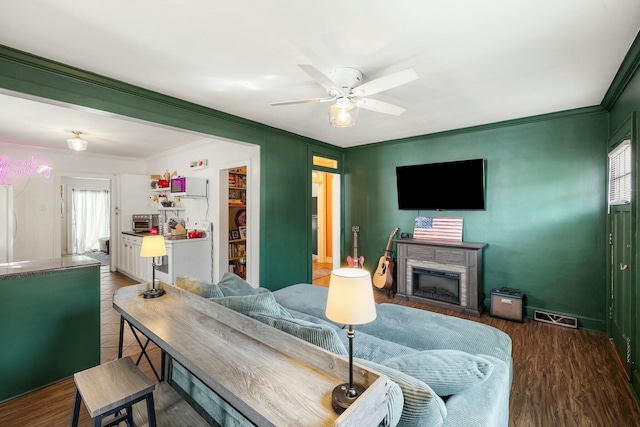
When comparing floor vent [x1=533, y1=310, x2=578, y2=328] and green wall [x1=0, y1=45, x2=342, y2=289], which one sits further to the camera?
floor vent [x1=533, y1=310, x2=578, y2=328]

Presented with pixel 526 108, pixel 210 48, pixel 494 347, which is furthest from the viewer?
pixel 526 108

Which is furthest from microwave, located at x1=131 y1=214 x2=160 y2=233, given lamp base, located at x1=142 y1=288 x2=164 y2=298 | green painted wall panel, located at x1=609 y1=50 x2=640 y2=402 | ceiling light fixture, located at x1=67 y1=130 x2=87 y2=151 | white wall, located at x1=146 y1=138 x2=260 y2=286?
green painted wall panel, located at x1=609 y1=50 x2=640 y2=402

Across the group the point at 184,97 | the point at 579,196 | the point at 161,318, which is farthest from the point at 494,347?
the point at 184,97

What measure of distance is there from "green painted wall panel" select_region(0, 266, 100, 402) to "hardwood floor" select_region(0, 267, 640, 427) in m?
0.13

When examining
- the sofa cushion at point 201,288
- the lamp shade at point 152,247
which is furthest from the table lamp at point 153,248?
the sofa cushion at point 201,288

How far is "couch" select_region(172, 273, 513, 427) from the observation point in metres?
1.07

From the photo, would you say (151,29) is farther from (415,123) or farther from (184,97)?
(415,123)

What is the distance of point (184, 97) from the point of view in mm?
2895

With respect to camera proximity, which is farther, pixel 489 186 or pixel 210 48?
pixel 489 186

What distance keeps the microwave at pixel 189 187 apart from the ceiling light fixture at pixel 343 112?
10.5 feet

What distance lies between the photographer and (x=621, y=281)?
2.70 metres

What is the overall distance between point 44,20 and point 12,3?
147 millimetres

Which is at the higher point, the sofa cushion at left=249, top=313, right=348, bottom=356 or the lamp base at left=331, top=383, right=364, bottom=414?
the sofa cushion at left=249, top=313, right=348, bottom=356

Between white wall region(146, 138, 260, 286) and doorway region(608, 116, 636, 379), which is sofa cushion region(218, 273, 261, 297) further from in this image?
doorway region(608, 116, 636, 379)
